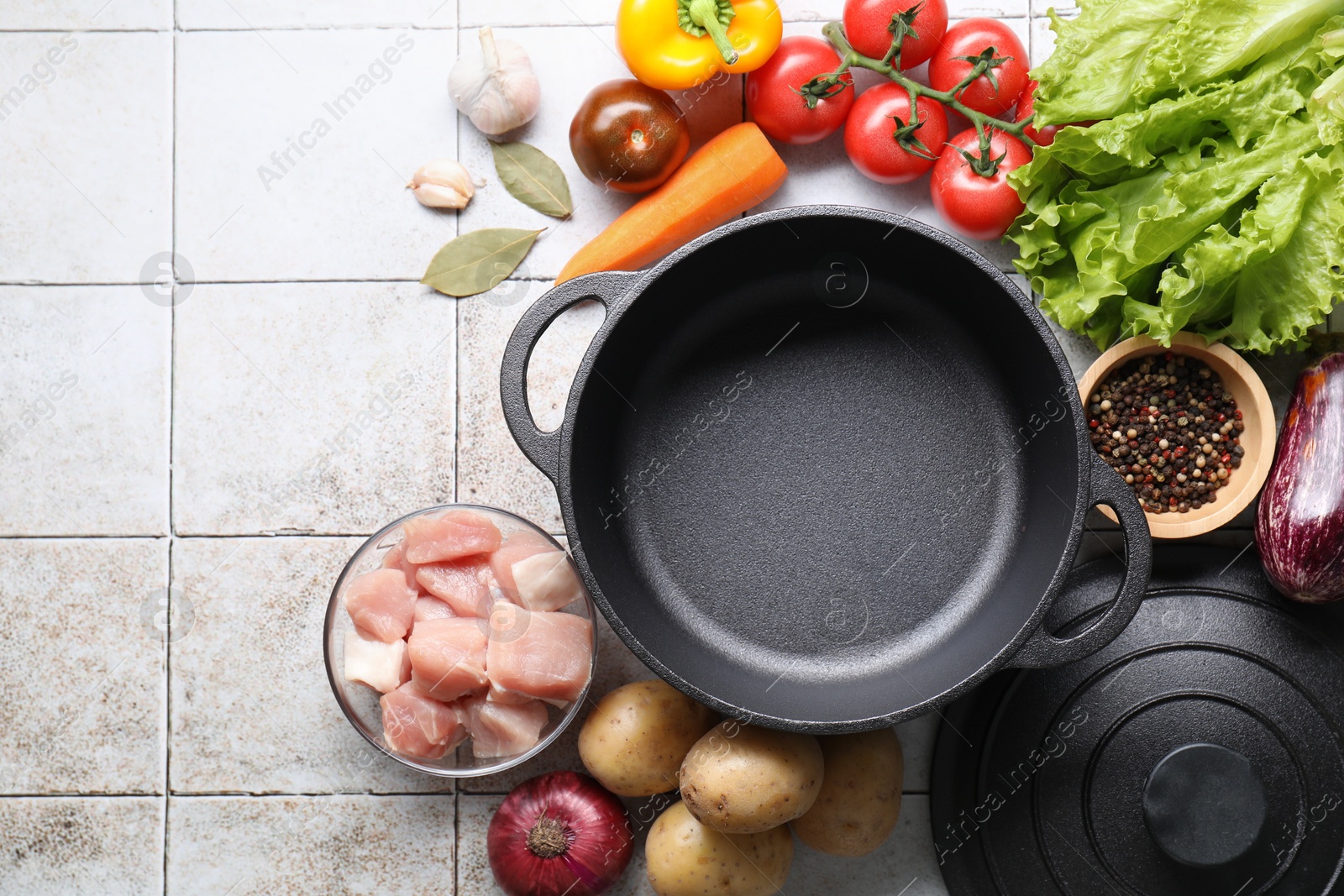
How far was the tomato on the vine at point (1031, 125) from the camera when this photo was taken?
98 centimetres

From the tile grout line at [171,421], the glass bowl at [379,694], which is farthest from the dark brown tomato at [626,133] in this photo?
the tile grout line at [171,421]

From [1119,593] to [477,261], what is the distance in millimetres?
808

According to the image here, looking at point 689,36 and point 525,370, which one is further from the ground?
point 689,36

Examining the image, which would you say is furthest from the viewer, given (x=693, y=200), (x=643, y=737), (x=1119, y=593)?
(x=693, y=200)

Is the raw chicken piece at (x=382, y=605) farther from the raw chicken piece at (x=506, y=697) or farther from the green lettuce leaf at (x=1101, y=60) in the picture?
the green lettuce leaf at (x=1101, y=60)

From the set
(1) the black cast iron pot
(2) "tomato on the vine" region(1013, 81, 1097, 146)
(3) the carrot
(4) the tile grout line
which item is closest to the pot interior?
(1) the black cast iron pot

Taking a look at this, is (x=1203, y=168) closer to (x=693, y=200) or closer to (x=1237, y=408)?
(x=1237, y=408)

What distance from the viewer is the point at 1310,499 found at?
931 mm

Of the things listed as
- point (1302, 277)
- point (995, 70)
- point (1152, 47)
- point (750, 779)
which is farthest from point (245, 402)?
point (1302, 277)

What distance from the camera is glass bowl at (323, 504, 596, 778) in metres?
0.98

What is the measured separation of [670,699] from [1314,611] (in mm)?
738

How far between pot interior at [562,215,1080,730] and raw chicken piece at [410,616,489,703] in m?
0.17

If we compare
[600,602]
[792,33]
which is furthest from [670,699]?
[792,33]

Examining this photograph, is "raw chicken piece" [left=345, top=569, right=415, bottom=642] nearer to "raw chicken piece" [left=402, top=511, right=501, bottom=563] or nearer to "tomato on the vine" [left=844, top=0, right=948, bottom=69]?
"raw chicken piece" [left=402, top=511, right=501, bottom=563]
